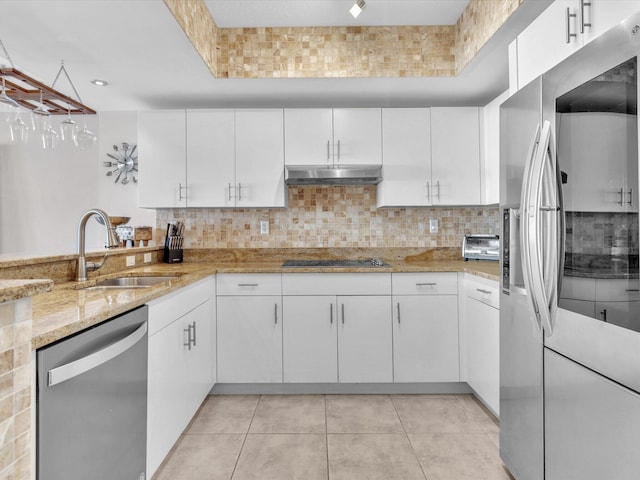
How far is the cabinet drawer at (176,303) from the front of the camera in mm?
1642

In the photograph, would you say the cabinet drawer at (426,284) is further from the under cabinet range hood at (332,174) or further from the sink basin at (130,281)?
the sink basin at (130,281)

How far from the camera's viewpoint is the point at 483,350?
2.29 m

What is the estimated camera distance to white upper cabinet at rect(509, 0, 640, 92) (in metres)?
1.09

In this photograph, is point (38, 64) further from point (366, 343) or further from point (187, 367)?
point (366, 343)

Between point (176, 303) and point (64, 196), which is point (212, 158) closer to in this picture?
point (176, 303)

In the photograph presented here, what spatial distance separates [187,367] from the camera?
6.74 feet

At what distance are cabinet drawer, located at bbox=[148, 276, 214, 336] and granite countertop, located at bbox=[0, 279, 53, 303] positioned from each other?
0.82 m

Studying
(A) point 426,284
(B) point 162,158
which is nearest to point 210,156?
(B) point 162,158

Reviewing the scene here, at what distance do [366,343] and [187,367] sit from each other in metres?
1.20

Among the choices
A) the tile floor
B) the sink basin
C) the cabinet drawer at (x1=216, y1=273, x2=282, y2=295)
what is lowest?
the tile floor

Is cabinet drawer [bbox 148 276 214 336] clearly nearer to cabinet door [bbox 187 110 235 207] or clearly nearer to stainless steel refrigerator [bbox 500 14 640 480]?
cabinet door [bbox 187 110 235 207]

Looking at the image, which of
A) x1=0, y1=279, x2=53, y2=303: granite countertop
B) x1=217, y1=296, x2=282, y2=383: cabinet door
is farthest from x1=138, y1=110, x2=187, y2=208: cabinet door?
x1=0, y1=279, x2=53, y2=303: granite countertop

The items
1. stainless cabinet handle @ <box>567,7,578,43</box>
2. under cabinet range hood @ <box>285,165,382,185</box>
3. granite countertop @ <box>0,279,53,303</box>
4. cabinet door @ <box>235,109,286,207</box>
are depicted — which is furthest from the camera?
cabinet door @ <box>235,109,286,207</box>

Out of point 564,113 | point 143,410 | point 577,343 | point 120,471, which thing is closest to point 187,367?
point 143,410
